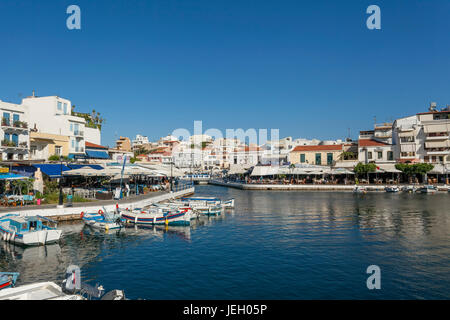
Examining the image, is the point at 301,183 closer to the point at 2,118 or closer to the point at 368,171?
the point at 368,171

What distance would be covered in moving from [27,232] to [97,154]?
113 feet

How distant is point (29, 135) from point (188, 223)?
2540 centimetres

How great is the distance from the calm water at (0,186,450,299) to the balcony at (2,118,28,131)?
60.9ft

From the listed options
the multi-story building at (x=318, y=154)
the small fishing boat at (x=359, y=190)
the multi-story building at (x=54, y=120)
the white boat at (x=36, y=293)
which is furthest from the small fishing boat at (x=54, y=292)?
the multi-story building at (x=318, y=154)

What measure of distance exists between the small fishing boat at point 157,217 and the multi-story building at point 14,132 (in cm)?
1887

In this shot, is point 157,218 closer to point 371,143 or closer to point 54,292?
point 54,292

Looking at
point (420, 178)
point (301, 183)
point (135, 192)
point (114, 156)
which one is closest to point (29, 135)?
point (135, 192)

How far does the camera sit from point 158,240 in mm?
23484

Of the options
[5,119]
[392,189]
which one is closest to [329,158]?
[392,189]

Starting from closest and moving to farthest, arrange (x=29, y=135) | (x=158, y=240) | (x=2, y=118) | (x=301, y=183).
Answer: (x=158, y=240), (x=2, y=118), (x=29, y=135), (x=301, y=183)

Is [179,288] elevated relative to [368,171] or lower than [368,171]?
lower

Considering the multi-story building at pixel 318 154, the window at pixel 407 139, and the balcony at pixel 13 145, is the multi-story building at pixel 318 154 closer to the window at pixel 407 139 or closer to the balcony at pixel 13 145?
the window at pixel 407 139

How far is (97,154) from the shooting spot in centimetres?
5384
